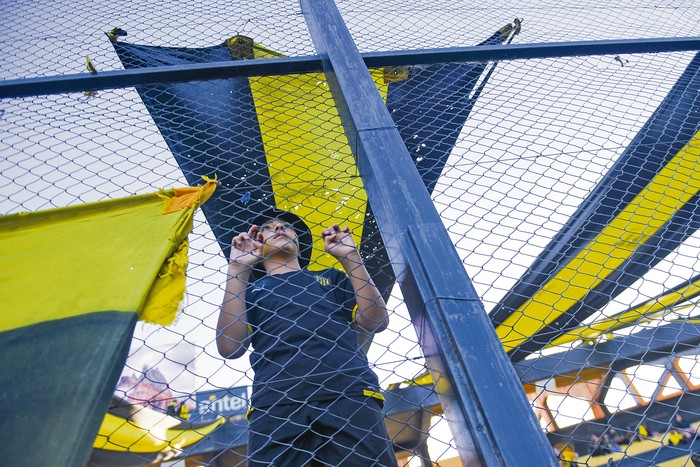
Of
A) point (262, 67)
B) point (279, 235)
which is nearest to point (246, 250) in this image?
point (279, 235)

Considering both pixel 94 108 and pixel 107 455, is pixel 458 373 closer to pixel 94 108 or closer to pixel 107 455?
pixel 94 108

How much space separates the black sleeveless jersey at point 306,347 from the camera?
1.08m

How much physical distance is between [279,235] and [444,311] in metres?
0.92

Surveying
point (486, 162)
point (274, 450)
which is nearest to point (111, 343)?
point (274, 450)

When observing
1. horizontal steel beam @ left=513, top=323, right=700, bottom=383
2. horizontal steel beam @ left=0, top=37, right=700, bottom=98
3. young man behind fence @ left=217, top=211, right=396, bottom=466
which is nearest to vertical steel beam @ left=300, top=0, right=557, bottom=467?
young man behind fence @ left=217, top=211, right=396, bottom=466

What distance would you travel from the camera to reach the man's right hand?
1.25 m

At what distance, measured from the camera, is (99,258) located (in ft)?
2.99

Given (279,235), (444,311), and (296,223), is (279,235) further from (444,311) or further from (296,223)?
(444,311)

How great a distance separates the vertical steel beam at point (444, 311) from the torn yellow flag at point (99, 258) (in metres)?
0.45

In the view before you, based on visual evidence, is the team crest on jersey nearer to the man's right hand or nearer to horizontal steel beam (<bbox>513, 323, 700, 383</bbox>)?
the man's right hand

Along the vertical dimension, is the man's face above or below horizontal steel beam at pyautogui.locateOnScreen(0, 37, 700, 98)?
below

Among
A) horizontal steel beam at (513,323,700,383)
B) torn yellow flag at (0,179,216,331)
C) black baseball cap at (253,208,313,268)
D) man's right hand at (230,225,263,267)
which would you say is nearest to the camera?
torn yellow flag at (0,179,216,331)

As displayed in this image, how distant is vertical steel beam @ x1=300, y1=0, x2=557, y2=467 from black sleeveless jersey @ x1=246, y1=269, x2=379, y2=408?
1.07ft

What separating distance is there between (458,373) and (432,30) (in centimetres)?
153
